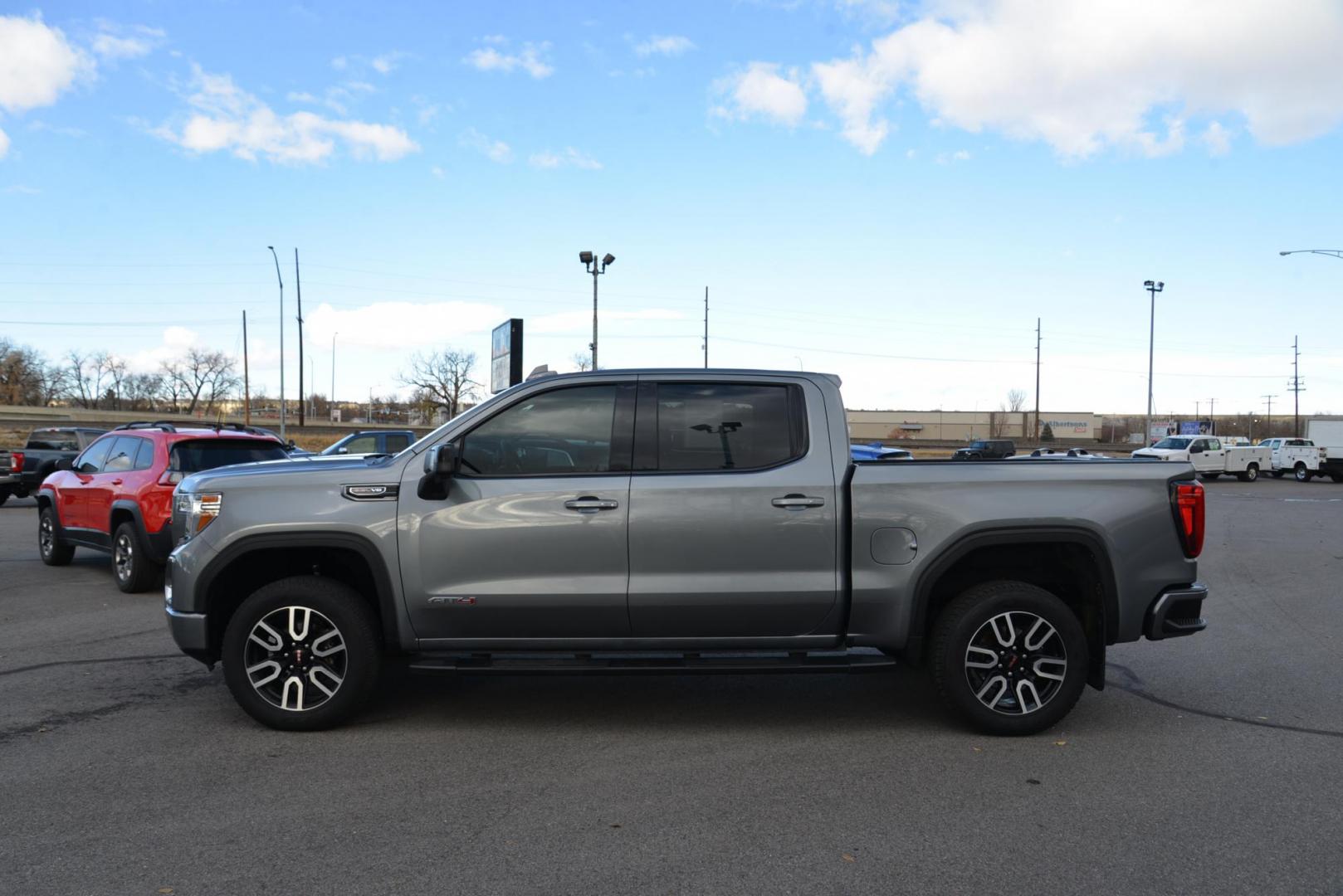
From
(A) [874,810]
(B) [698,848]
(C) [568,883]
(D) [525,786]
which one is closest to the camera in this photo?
(C) [568,883]

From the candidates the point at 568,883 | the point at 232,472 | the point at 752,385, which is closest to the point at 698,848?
the point at 568,883

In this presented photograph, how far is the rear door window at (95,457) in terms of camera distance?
11.5 m

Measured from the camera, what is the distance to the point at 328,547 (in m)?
5.37

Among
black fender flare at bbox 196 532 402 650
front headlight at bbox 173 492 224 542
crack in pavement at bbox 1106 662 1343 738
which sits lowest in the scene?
crack in pavement at bbox 1106 662 1343 738

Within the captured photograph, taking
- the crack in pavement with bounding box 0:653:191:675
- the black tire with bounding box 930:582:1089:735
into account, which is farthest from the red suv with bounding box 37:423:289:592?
the black tire with bounding box 930:582:1089:735

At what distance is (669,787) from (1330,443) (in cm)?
4384

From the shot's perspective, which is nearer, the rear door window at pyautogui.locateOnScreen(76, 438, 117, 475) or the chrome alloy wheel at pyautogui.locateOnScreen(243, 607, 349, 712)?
the chrome alloy wheel at pyautogui.locateOnScreen(243, 607, 349, 712)

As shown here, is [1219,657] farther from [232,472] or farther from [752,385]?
[232,472]

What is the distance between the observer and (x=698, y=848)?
393cm

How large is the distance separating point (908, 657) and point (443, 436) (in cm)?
274

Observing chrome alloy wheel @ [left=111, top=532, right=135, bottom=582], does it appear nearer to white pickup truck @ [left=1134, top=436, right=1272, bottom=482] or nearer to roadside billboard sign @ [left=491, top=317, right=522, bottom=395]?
roadside billboard sign @ [left=491, top=317, right=522, bottom=395]

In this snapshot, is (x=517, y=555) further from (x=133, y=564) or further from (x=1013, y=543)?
(x=133, y=564)

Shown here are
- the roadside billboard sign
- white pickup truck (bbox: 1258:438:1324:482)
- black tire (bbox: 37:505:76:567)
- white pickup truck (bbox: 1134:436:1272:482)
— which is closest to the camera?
black tire (bbox: 37:505:76:567)

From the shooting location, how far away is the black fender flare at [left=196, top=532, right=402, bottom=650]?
5.31 meters
